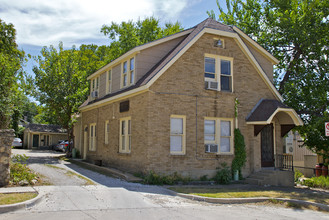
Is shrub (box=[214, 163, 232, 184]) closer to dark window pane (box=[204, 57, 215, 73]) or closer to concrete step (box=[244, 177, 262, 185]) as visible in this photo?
concrete step (box=[244, 177, 262, 185])

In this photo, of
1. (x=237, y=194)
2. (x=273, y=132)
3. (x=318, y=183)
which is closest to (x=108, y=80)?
(x=273, y=132)

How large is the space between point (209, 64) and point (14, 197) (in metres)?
10.5

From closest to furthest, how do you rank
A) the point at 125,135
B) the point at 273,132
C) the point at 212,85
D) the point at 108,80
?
the point at 212,85
the point at 125,135
the point at 273,132
the point at 108,80

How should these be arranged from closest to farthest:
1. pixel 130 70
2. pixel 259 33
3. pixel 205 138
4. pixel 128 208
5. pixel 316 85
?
1. pixel 128 208
2. pixel 205 138
3. pixel 130 70
4. pixel 316 85
5. pixel 259 33

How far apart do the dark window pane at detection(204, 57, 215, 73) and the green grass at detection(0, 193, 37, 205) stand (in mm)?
9697

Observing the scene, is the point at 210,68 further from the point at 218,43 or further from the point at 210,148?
the point at 210,148

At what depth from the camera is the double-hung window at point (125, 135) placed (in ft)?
52.7

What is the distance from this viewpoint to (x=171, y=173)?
46.3 feet

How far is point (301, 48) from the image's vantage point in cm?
2116

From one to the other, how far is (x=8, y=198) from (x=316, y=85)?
57.2 ft

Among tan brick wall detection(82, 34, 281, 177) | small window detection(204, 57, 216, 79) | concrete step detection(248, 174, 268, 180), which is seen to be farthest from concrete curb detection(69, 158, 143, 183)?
small window detection(204, 57, 216, 79)

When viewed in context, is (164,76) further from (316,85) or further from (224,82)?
(316,85)

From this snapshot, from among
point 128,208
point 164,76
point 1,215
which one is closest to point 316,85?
point 164,76

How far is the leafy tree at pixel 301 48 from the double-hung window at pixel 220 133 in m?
5.12
